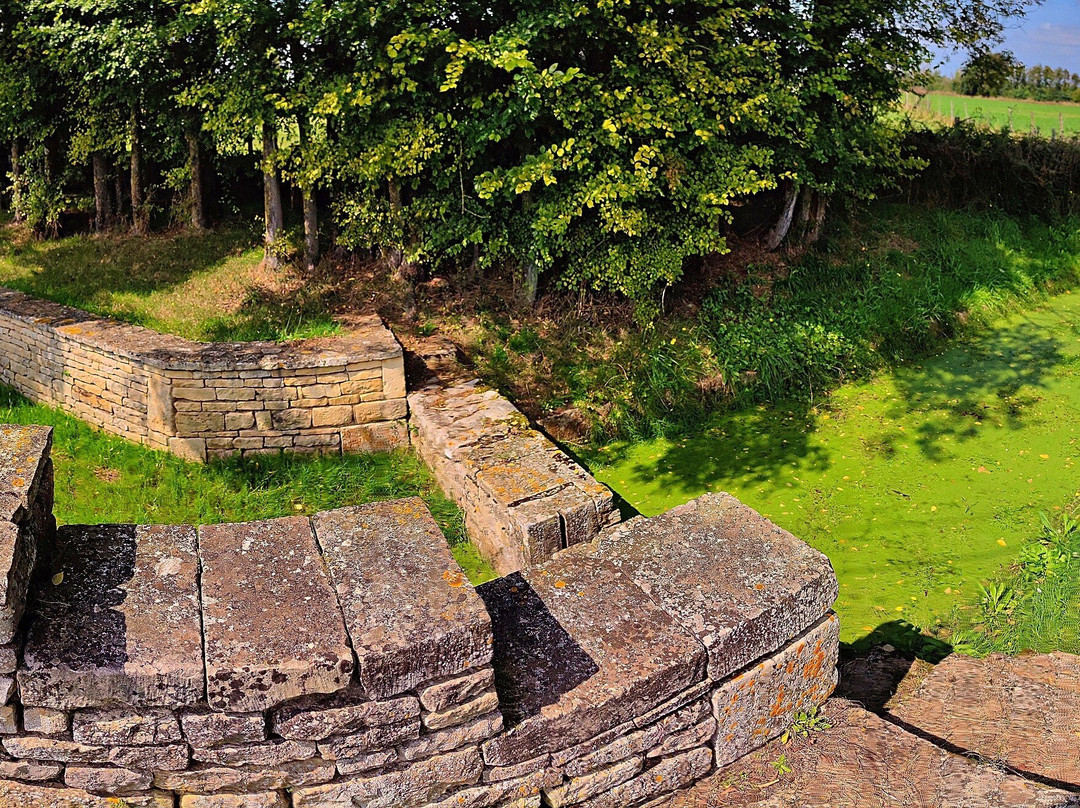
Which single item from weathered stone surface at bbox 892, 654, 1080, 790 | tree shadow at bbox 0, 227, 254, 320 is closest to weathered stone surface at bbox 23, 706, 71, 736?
weathered stone surface at bbox 892, 654, 1080, 790

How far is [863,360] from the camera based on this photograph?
9953mm

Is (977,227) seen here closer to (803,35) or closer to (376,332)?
(803,35)

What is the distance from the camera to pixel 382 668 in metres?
3.01

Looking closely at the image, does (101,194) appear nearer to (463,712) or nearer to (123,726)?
(123,726)

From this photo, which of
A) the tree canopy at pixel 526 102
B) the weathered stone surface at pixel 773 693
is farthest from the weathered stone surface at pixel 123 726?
the tree canopy at pixel 526 102

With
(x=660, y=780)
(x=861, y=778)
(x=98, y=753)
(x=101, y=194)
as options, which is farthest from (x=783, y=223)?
(x=98, y=753)

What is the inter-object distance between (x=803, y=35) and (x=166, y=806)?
336 inches

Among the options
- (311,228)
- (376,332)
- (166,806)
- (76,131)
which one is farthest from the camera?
(76,131)

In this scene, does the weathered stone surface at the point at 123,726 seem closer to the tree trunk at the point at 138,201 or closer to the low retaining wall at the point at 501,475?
the low retaining wall at the point at 501,475

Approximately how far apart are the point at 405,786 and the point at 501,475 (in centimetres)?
358

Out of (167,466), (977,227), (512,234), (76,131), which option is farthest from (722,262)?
(76,131)

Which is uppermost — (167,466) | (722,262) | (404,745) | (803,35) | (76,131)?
(803,35)

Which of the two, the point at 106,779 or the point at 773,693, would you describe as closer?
the point at 106,779

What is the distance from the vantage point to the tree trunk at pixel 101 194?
12359 mm
